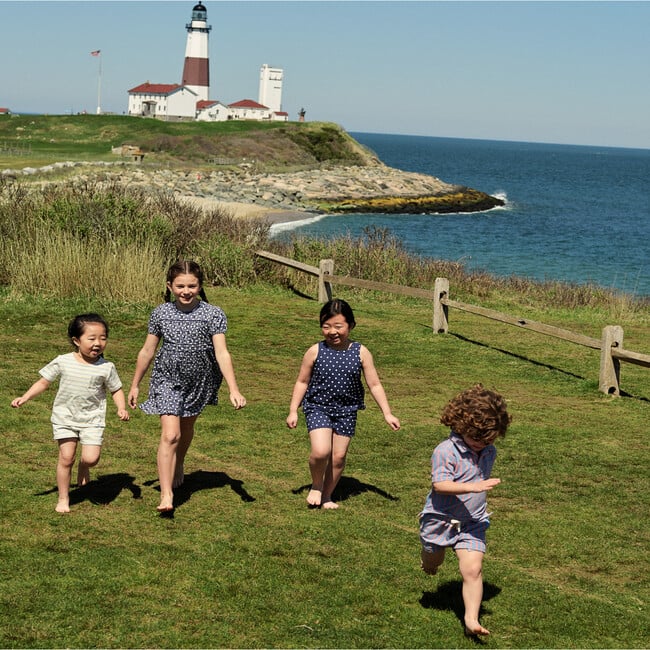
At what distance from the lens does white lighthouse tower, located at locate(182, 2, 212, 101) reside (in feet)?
395

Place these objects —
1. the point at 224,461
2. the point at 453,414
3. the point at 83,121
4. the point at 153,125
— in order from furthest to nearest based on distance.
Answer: the point at 83,121
the point at 153,125
the point at 224,461
the point at 453,414

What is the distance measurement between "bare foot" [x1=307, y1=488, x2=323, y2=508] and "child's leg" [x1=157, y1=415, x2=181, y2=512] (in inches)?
41.4

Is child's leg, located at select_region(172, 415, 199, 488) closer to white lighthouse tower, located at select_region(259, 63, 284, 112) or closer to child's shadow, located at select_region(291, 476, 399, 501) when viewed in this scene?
child's shadow, located at select_region(291, 476, 399, 501)

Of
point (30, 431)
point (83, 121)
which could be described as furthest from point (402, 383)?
point (83, 121)

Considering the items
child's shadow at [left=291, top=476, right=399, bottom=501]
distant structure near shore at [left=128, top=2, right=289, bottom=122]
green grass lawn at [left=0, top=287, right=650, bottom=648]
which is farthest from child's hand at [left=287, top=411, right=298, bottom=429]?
distant structure near shore at [left=128, top=2, right=289, bottom=122]

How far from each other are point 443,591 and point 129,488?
2764 millimetres

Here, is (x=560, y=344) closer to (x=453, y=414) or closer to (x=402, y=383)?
(x=402, y=383)

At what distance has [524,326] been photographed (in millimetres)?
13531

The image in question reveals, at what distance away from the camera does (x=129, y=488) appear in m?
7.60

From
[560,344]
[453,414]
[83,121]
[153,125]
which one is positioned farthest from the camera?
[83,121]

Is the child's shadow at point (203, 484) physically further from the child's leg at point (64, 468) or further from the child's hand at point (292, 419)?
the child's hand at point (292, 419)

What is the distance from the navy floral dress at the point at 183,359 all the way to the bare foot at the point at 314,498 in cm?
112

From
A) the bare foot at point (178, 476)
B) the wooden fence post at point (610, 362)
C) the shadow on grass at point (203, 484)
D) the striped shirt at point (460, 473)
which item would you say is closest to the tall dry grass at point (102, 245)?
the wooden fence post at point (610, 362)

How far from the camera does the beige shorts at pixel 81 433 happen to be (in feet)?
22.1
